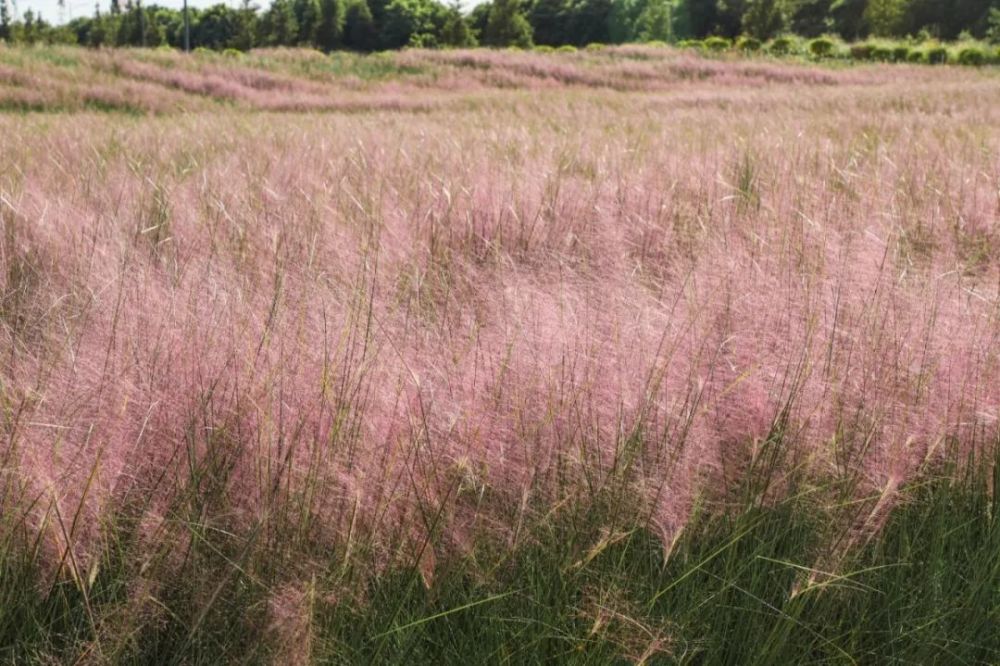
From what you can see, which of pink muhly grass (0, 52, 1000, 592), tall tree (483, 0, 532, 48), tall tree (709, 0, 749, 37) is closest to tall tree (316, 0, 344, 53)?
tall tree (483, 0, 532, 48)

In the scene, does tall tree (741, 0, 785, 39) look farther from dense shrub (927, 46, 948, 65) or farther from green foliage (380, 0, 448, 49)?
green foliage (380, 0, 448, 49)

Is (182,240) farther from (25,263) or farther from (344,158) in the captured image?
(344,158)

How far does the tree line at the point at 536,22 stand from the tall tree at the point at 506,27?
6 centimetres

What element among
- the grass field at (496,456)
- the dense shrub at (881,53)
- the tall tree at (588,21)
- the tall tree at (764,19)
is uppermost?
the tall tree at (588,21)

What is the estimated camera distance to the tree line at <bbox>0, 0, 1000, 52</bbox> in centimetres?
4312

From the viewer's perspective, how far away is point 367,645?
3.99ft

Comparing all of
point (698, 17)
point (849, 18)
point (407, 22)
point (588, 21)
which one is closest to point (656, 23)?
point (698, 17)

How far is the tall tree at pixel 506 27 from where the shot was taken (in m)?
46.7

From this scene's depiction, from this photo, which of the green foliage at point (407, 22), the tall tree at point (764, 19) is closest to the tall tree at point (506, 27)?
the green foliage at point (407, 22)

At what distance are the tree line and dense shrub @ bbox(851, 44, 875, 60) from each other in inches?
411

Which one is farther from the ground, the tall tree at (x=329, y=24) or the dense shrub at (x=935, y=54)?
the tall tree at (x=329, y=24)

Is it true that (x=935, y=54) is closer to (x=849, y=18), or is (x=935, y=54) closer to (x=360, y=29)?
(x=849, y=18)

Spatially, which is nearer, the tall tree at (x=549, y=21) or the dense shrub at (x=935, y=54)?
the dense shrub at (x=935, y=54)

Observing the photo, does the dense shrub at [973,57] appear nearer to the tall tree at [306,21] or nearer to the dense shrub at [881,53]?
the dense shrub at [881,53]
